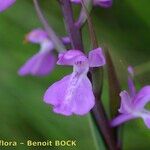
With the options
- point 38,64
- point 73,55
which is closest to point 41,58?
point 38,64

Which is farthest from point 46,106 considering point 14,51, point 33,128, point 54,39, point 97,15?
point 54,39

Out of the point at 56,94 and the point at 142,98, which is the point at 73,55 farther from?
the point at 142,98

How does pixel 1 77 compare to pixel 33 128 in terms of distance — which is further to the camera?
pixel 1 77

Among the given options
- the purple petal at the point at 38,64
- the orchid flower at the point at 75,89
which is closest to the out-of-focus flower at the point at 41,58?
the purple petal at the point at 38,64

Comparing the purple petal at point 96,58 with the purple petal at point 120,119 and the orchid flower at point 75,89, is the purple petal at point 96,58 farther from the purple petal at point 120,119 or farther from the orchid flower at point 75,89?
the purple petal at point 120,119

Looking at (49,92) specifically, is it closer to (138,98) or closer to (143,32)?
(138,98)

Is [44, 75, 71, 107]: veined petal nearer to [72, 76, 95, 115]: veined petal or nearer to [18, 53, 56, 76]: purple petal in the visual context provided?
[72, 76, 95, 115]: veined petal

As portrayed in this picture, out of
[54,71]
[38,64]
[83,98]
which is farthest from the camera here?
[54,71]
